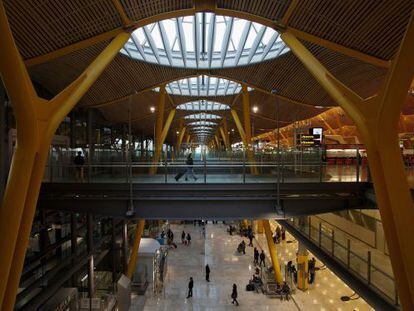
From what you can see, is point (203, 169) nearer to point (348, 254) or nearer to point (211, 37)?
point (348, 254)

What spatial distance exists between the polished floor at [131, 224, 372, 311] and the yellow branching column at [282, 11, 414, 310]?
37.8 feet

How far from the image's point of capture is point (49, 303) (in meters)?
17.1

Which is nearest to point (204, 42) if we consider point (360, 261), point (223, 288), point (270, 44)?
point (270, 44)

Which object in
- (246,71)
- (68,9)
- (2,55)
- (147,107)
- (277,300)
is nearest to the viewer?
(2,55)

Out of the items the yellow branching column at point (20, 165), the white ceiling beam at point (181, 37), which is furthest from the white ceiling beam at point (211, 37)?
the yellow branching column at point (20, 165)

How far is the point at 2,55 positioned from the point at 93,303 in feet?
49.0

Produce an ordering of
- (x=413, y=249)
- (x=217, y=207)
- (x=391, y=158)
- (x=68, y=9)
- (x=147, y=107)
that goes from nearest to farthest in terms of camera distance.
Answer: (x=413, y=249), (x=391, y=158), (x=217, y=207), (x=68, y=9), (x=147, y=107)

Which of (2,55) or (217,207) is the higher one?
(2,55)

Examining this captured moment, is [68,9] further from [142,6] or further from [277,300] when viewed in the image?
[277,300]

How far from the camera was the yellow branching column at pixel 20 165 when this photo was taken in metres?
8.05

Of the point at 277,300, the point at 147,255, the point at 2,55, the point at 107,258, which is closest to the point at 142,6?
the point at 2,55

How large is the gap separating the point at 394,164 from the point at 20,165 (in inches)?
368

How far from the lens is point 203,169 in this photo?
15742 mm

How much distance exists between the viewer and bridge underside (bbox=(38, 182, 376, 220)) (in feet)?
Result: 40.5
